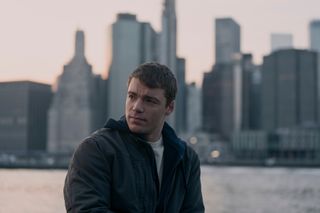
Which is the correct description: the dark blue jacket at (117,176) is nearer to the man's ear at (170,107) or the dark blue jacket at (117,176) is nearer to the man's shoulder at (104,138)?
the man's shoulder at (104,138)

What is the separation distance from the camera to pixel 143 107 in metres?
A: 3.64

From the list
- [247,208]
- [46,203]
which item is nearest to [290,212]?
[247,208]

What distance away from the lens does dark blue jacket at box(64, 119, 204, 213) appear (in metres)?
3.41

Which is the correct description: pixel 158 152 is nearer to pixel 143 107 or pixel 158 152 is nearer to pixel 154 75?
pixel 143 107

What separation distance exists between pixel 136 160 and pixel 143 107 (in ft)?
1.01

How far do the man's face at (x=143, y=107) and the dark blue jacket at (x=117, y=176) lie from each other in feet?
0.22

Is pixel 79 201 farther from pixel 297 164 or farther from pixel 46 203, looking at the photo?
pixel 297 164

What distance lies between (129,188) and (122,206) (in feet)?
0.36

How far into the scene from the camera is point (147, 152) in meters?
3.70

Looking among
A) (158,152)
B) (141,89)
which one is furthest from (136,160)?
(141,89)

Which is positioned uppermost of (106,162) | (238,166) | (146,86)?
(146,86)

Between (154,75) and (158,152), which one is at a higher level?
(154,75)

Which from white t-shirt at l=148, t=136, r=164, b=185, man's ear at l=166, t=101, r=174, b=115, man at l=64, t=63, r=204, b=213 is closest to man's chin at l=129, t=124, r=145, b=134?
man at l=64, t=63, r=204, b=213

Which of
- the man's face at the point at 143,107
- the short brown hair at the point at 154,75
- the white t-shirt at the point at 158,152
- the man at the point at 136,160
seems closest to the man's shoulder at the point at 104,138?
the man at the point at 136,160
